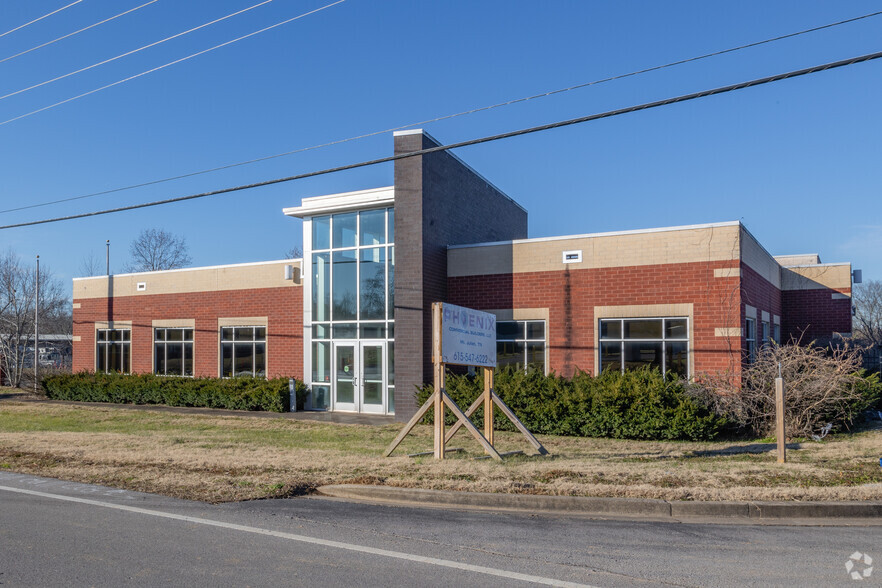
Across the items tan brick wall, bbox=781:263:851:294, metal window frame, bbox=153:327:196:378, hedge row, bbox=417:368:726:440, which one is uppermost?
tan brick wall, bbox=781:263:851:294

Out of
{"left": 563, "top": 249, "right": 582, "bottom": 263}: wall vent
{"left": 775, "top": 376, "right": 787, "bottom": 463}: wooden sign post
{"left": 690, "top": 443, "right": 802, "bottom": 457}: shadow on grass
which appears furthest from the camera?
{"left": 563, "top": 249, "right": 582, "bottom": 263}: wall vent

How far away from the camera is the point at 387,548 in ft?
21.5

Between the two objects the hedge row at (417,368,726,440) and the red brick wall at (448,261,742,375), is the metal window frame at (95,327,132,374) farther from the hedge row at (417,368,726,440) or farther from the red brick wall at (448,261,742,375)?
the hedge row at (417,368,726,440)

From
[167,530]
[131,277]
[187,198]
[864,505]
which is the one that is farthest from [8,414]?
[864,505]

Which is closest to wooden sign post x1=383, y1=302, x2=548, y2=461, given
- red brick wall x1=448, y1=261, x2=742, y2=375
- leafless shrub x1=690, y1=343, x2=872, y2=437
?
leafless shrub x1=690, y1=343, x2=872, y2=437

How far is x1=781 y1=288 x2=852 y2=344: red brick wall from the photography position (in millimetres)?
23891

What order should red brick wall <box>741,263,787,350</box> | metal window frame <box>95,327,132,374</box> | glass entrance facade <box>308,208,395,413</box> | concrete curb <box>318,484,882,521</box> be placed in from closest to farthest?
concrete curb <box>318,484,882,521</box>, red brick wall <box>741,263,787,350</box>, glass entrance facade <box>308,208,395,413</box>, metal window frame <box>95,327,132,374</box>

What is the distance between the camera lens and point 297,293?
22.0 meters

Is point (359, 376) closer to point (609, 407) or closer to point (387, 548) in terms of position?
point (609, 407)

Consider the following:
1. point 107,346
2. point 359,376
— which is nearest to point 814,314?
point 359,376

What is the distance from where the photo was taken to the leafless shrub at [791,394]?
565 inches

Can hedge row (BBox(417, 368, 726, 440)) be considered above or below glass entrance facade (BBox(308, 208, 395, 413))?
below

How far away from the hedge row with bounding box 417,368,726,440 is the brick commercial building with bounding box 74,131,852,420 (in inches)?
72.7

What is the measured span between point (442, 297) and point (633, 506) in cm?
1175
